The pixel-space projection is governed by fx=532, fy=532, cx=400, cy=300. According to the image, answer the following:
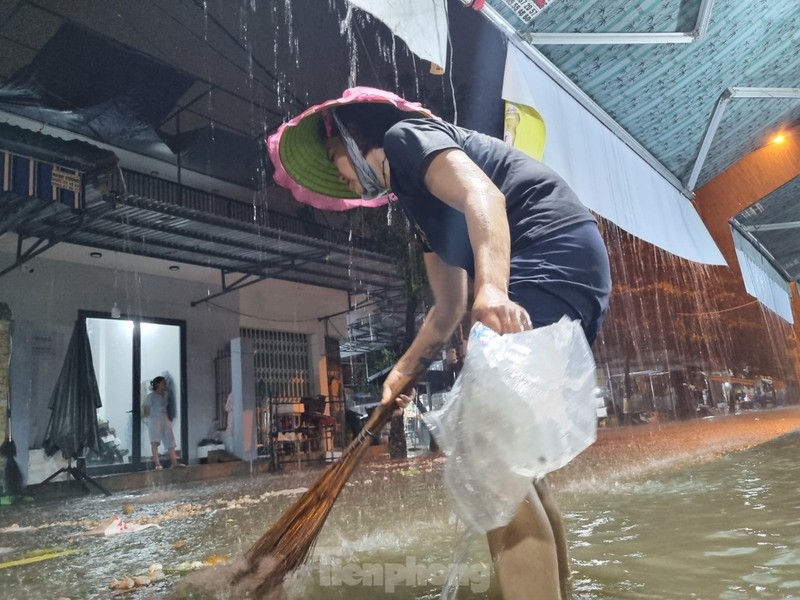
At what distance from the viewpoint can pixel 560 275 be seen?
1306 mm

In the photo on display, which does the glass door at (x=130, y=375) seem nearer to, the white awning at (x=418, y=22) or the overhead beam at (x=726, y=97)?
the white awning at (x=418, y=22)

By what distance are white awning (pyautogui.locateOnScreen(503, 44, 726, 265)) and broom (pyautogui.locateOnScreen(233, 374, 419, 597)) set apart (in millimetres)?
2480

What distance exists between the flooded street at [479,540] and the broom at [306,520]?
0.29 ft

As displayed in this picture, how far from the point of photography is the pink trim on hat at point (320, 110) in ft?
5.29

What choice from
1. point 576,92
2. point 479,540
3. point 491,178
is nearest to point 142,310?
point 576,92

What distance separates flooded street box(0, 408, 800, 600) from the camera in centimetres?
160

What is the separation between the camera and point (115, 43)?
247 inches

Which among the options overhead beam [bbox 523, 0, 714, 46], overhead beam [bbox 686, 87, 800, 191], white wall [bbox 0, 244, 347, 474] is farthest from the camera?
white wall [bbox 0, 244, 347, 474]

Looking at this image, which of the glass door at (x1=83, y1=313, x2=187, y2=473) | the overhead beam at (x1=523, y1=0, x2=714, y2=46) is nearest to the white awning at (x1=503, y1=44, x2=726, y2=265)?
the overhead beam at (x1=523, y1=0, x2=714, y2=46)

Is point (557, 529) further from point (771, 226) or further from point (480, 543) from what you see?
point (771, 226)

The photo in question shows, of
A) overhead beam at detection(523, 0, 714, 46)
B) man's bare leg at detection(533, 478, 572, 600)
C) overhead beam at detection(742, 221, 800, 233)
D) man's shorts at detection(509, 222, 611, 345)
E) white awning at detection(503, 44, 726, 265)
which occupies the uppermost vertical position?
overhead beam at detection(523, 0, 714, 46)

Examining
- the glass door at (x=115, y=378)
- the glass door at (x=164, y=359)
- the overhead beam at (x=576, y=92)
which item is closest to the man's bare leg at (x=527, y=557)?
the overhead beam at (x=576, y=92)

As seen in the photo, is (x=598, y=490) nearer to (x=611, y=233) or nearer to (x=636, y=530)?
(x=636, y=530)

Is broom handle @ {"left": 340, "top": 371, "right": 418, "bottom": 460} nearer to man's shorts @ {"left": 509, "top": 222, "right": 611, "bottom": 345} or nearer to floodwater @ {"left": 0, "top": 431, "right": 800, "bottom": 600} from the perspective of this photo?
floodwater @ {"left": 0, "top": 431, "right": 800, "bottom": 600}
